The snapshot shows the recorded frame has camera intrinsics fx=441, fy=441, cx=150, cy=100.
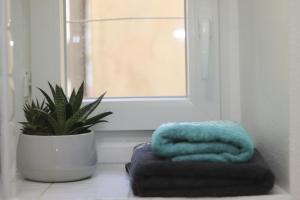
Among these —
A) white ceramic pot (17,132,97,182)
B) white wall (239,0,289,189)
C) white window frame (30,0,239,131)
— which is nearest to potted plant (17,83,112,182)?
white ceramic pot (17,132,97,182)

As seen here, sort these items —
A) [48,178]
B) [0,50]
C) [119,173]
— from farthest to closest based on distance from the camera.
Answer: [119,173] → [48,178] → [0,50]

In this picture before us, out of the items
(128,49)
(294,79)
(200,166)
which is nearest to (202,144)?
(200,166)

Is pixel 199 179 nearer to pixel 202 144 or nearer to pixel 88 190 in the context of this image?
pixel 202 144

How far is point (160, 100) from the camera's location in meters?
1.18

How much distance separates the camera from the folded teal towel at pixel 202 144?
2.76ft

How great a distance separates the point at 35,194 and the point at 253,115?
53 centimetres

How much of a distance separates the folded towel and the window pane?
0.44m

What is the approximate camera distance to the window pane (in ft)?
4.05

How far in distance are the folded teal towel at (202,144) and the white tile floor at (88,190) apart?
87mm

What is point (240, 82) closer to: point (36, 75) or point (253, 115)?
point (253, 115)

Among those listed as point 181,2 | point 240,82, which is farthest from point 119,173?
point 181,2

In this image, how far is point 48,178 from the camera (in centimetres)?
97

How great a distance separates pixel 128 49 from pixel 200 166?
522mm

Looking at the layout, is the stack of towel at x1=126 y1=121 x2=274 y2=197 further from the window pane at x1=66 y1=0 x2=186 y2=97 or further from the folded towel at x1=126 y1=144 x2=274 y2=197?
the window pane at x1=66 y1=0 x2=186 y2=97
